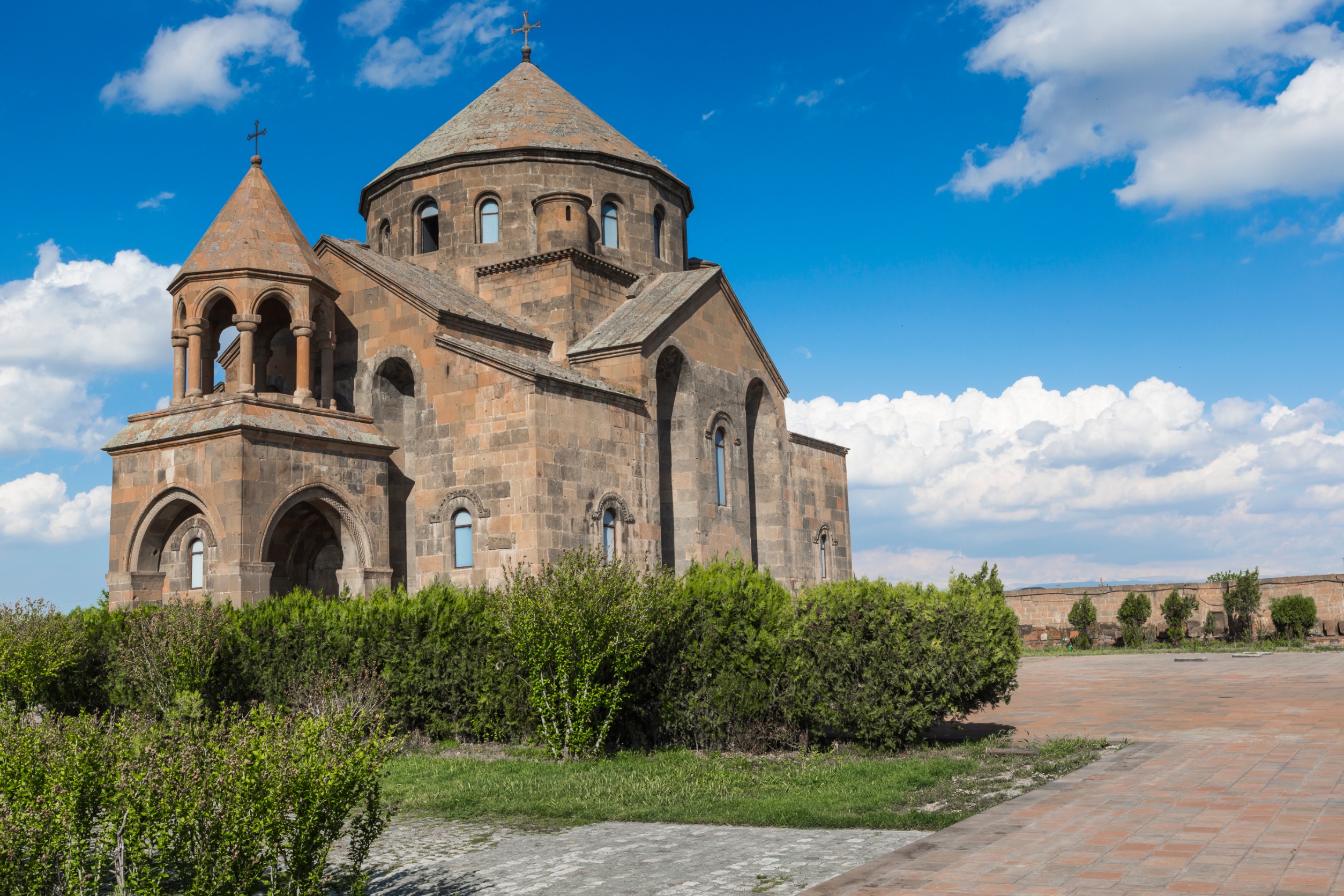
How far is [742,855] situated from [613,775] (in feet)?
10.7

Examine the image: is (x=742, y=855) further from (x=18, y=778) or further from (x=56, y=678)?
(x=56, y=678)

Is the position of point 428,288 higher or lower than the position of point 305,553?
higher

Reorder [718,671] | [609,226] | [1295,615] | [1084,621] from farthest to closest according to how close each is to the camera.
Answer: [1084,621]
[1295,615]
[609,226]
[718,671]

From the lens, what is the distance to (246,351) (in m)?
17.3

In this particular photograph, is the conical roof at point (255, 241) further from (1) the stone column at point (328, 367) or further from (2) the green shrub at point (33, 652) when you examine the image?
(2) the green shrub at point (33, 652)

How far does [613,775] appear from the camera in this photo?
9.52m

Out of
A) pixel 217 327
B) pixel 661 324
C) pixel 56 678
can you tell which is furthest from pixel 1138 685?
pixel 217 327

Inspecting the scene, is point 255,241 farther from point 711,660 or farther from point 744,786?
point 744,786

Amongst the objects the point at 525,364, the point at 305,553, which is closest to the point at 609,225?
the point at 525,364

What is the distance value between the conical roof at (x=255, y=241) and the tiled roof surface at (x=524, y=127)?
5.09 metres

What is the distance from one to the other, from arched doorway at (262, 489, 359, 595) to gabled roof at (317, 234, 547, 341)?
4.15 metres

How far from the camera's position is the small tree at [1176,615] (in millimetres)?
27141

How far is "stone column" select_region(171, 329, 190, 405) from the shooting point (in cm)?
1794

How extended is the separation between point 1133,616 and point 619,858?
81.1 feet
